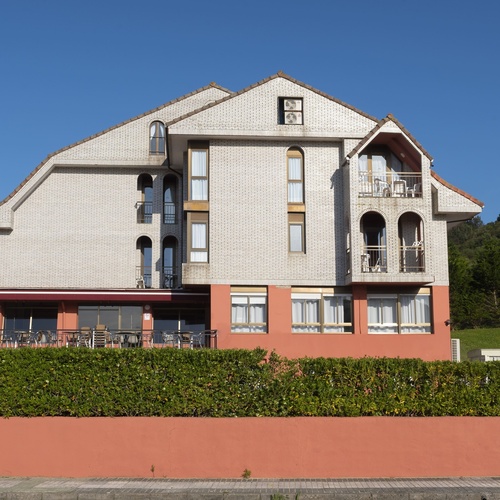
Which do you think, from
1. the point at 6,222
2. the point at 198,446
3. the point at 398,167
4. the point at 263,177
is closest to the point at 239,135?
the point at 263,177

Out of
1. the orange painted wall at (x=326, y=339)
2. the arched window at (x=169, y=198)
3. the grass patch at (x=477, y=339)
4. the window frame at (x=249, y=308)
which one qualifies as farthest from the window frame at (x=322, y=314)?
the grass patch at (x=477, y=339)

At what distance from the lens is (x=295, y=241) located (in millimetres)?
29500

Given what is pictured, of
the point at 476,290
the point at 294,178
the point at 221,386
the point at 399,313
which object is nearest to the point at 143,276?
the point at 294,178

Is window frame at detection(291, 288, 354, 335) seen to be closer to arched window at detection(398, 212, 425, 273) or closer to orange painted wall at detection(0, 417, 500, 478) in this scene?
arched window at detection(398, 212, 425, 273)

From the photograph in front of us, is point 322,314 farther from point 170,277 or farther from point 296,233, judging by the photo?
point 170,277

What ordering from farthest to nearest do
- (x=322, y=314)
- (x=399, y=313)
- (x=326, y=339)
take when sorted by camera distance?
(x=399, y=313)
(x=322, y=314)
(x=326, y=339)

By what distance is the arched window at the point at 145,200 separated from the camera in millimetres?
33688

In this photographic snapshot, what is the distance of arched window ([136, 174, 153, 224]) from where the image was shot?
3369 cm

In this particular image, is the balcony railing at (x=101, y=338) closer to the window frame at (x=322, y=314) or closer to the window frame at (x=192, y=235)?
the window frame at (x=192, y=235)

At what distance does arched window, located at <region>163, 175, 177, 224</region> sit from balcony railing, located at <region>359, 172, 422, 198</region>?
361 inches

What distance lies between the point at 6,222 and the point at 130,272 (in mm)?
5787

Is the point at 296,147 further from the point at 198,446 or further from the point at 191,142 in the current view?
the point at 198,446

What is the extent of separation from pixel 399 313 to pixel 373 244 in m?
3.39

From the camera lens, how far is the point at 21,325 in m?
31.7
